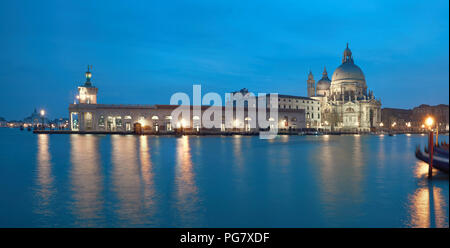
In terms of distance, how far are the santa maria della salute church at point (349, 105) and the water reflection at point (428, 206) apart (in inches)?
3484

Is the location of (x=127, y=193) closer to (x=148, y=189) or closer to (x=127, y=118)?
(x=148, y=189)

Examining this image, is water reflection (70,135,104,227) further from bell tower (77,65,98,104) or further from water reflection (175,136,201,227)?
bell tower (77,65,98,104)

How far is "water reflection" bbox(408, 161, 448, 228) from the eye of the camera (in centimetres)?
801

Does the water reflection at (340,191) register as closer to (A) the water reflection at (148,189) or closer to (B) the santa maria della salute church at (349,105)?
(A) the water reflection at (148,189)

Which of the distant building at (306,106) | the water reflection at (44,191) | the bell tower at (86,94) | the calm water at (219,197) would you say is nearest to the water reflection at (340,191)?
the calm water at (219,197)

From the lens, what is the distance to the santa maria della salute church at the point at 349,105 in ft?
317

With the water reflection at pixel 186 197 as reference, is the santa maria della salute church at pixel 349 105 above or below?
above

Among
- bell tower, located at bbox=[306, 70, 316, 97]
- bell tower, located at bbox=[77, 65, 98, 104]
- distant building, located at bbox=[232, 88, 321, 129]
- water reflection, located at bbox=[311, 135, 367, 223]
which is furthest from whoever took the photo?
bell tower, located at bbox=[306, 70, 316, 97]

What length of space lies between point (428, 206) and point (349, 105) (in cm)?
9468

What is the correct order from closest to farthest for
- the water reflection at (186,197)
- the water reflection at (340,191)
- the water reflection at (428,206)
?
1. the water reflection at (428,206)
2. the water reflection at (186,197)
3. the water reflection at (340,191)

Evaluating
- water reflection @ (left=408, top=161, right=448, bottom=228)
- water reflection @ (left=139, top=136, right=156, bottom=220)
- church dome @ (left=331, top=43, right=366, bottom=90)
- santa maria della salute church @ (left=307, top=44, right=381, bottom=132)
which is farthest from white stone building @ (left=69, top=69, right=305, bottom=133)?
water reflection @ (left=408, top=161, right=448, bottom=228)

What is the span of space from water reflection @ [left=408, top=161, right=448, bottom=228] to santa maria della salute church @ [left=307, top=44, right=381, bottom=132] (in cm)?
8849

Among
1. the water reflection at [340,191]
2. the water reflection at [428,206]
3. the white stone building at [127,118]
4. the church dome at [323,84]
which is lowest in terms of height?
the water reflection at [428,206]
